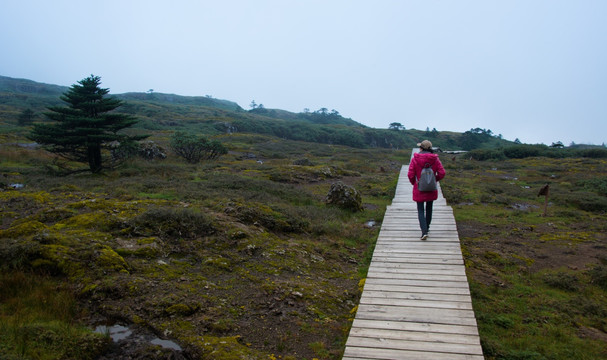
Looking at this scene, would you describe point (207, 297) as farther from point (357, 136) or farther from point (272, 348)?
point (357, 136)

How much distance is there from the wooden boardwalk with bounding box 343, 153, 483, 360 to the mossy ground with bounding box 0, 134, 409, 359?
51cm

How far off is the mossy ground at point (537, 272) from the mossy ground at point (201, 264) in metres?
2.40

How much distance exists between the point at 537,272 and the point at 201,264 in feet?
24.1

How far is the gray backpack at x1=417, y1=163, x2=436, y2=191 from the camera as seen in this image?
730 cm

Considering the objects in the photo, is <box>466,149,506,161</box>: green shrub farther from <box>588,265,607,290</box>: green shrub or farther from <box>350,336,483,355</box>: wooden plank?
<box>350,336,483,355</box>: wooden plank

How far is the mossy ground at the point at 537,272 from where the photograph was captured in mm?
5125

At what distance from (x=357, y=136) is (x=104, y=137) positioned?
5810cm

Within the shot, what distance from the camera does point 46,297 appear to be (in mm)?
4719

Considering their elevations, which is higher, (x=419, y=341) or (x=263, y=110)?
(x=263, y=110)

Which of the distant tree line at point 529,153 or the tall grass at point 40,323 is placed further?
the distant tree line at point 529,153

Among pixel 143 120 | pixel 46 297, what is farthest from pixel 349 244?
pixel 143 120

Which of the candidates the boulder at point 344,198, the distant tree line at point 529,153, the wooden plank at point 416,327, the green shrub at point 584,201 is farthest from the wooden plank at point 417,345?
the distant tree line at point 529,153

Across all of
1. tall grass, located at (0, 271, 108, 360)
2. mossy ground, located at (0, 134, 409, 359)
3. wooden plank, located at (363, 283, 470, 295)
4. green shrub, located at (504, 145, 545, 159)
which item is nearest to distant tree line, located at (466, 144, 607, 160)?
green shrub, located at (504, 145, 545, 159)

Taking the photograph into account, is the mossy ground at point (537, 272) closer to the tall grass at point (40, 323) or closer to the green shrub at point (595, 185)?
the green shrub at point (595, 185)
